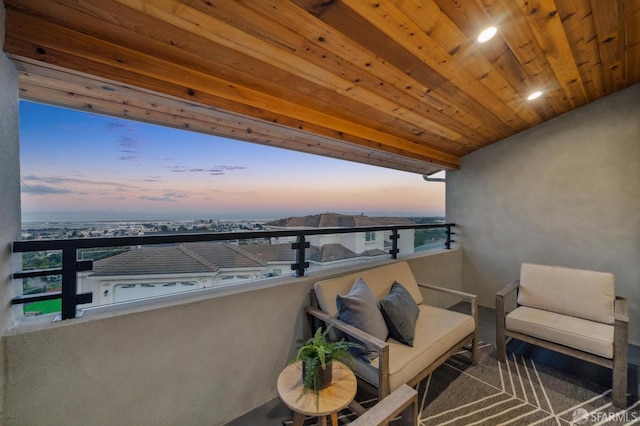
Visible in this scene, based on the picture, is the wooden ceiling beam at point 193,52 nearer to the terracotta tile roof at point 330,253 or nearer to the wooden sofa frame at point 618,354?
the terracotta tile roof at point 330,253

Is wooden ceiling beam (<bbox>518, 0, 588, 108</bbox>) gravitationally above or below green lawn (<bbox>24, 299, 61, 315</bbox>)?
above

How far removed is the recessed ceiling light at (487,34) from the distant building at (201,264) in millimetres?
1937

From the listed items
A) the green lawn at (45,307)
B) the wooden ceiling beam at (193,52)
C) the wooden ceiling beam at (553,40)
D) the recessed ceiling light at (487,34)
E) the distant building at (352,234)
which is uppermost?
the wooden ceiling beam at (553,40)

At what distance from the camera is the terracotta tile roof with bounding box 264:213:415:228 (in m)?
2.83

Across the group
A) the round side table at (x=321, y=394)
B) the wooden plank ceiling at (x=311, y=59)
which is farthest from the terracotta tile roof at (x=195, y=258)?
the wooden plank ceiling at (x=311, y=59)

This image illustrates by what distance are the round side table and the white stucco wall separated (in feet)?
11.3

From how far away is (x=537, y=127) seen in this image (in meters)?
3.61

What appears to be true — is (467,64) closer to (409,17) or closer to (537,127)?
(409,17)

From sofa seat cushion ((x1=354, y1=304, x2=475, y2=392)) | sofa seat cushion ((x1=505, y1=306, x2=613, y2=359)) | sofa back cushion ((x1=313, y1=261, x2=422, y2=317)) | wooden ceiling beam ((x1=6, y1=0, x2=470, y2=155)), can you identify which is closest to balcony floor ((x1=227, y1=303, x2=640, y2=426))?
sofa seat cushion ((x1=505, y1=306, x2=613, y2=359))

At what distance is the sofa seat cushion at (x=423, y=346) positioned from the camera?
1782 millimetres

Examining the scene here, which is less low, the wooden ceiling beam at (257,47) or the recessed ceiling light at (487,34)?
the recessed ceiling light at (487,34)

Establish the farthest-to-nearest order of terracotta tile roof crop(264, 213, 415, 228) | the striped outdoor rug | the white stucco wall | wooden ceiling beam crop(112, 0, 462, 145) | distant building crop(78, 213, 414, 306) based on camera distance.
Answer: the white stucco wall < terracotta tile roof crop(264, 213, 415, 228) < the striped outdoor rug < distant building crop(78, 213, 414, 306) < wooden ceiling beam crop(112, 0, 462, 145)

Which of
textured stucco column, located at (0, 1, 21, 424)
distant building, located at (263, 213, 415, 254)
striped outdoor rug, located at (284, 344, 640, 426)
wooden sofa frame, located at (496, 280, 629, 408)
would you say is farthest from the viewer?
distant building, located at (263, 213, 415, 254)

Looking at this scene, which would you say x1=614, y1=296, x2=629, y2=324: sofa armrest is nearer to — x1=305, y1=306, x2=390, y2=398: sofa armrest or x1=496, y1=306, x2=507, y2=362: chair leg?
x1=496, y1=306, x2=507, y2=362: chair leg
